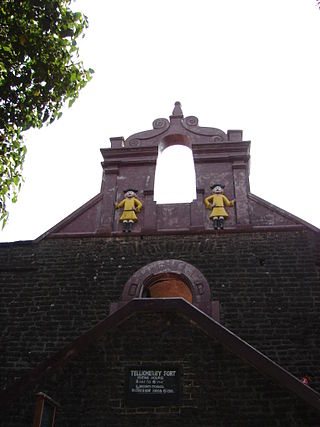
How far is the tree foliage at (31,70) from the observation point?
8.27 m

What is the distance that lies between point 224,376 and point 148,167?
23.7ft

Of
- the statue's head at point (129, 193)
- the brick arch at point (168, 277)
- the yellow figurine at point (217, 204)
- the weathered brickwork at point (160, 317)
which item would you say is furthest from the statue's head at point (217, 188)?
the brick arch at point (168, 277)

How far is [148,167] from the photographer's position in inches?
534

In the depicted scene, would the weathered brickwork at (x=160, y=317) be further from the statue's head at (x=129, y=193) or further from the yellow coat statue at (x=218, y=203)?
the statue's head at (x=129, y=193)

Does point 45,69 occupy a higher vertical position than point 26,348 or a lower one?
higher

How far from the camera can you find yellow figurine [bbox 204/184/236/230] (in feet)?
39.9

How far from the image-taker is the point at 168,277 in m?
11.6

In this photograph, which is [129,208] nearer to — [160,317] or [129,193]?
[129,193]

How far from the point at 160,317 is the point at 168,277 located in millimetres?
3396

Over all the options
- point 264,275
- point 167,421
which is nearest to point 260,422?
point 167,421

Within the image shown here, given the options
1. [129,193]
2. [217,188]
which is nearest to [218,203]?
[217,188]

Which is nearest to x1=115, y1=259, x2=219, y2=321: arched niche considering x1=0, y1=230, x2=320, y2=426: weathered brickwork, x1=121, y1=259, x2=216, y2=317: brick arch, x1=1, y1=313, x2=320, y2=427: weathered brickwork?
x1=121, y1=259, x2=216, y2=317: brick arch

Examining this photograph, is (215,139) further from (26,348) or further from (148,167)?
(26,348)

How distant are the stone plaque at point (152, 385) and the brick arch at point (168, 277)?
10.6 ft
